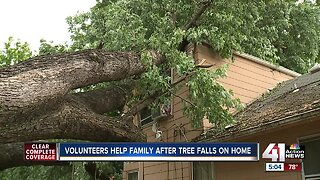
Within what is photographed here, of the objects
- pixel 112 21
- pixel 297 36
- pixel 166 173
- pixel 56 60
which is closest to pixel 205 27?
pixel 112 21

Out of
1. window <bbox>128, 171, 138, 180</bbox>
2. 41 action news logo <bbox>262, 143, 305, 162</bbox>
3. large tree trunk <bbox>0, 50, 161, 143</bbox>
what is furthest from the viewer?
window <bbox>128, 171, 138, 180</bbox>

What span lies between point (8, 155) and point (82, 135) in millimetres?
2659

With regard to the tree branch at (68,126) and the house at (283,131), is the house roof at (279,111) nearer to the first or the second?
the house at (283,131)

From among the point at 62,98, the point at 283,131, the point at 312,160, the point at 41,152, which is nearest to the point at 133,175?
the point at 283,131

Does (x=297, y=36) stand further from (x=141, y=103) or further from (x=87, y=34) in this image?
(x=141, y=103)

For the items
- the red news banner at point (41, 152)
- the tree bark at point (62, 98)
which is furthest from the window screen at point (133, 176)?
the red news banner at point (41, 152)

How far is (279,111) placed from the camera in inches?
333

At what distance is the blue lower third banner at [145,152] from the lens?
5.24 meters

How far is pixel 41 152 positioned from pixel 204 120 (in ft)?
19.2

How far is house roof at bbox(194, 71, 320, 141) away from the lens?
737 centimetres

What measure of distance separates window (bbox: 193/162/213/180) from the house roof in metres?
0.85

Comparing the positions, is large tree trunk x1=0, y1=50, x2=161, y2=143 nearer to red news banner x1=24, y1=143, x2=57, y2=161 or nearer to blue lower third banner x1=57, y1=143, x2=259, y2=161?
red news banner x1=24, y1=143, x2=57, y2=161

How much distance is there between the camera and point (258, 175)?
885 cm

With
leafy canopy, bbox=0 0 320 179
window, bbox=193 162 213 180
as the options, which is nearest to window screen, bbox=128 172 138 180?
leafy canopy, bbox=0 0 320 179
